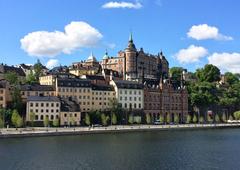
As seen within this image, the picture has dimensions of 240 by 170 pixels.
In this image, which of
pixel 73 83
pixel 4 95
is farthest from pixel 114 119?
pixel 4 95

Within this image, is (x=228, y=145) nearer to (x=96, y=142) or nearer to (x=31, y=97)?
(x=96, y=142)

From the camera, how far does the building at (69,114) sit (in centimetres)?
10156

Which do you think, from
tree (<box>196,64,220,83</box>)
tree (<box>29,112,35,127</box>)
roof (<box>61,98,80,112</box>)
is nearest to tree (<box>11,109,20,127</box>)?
tree (<box>29,112,35,127</box>)

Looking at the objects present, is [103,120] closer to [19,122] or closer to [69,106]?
[69,106]

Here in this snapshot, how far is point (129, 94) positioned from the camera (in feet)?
399

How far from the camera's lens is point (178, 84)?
14775cm

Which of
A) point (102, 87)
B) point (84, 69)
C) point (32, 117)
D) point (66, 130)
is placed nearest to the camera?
point (66, 130)

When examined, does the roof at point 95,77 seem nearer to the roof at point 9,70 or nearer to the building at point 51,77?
the building at point 51,77

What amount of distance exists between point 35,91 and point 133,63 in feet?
196

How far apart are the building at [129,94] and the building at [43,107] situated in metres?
22.7

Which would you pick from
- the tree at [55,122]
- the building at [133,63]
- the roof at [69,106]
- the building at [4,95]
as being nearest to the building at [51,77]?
the roof at [69,106]

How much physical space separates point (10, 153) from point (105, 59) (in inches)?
4755

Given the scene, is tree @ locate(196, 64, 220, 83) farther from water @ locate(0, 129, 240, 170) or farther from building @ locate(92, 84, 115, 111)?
water @ locate(0, 129, 240, 170)

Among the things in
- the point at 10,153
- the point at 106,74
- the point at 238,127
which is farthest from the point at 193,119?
the point at 10,153
